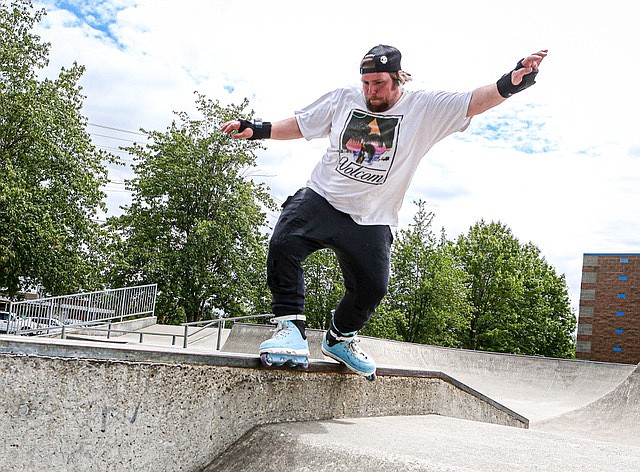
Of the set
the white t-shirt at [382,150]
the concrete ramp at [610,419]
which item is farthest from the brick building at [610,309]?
the white t-shirt at [382,150]

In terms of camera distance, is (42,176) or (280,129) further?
(42,176)

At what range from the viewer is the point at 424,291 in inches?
1184

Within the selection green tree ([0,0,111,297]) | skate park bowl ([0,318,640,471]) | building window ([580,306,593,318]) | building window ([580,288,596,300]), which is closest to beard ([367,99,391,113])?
skate park bowl ([0,318,640,471])

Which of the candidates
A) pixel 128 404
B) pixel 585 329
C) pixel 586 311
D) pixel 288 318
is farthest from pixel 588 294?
pixel 128 404

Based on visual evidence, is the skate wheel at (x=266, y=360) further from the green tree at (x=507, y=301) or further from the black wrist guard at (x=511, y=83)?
the green tree at (x=507, y=301)

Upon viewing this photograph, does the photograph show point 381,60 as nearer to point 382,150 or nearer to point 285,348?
point 382,150

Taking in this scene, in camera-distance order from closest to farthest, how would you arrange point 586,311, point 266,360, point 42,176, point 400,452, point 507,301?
point 400,452 → point 266,360 → point 42,176 → point 586,311 → point 507,301

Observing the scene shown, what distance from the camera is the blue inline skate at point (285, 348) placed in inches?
108

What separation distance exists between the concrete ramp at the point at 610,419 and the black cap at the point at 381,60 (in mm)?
7112

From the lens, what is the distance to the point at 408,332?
102ft

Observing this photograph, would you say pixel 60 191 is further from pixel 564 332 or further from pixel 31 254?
pixel 564 332

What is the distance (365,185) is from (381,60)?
2.11ft

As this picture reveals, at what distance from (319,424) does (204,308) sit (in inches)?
1026

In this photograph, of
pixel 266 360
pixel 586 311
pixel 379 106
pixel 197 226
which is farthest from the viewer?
pixel 586 311
